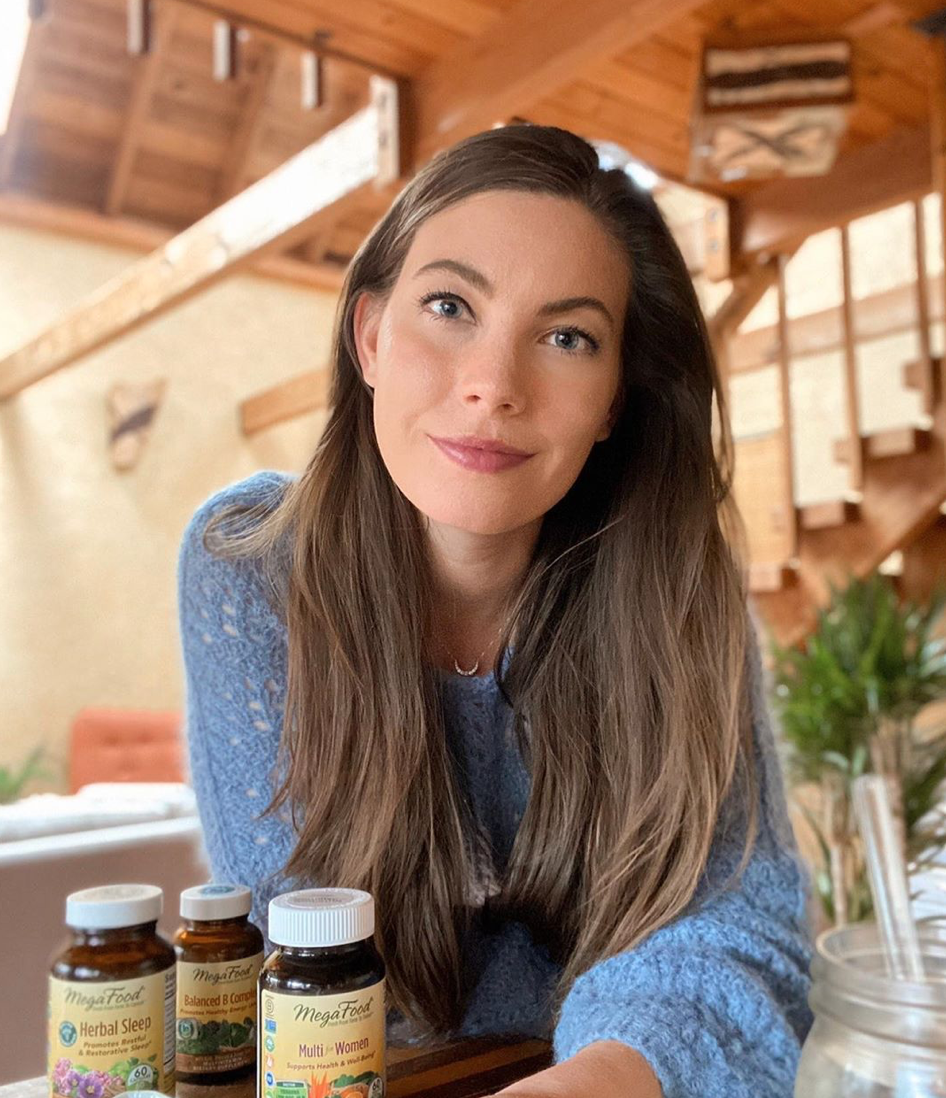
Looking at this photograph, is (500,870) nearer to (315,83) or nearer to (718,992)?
(718,992)

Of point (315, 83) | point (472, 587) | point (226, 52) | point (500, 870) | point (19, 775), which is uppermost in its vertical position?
point (226, 52)

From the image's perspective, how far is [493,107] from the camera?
254cm

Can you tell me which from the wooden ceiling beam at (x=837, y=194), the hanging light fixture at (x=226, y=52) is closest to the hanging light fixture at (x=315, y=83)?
the hanging light fixture at (x=226, y=52)

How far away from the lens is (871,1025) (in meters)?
0.46

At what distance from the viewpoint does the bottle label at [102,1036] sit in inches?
23.0

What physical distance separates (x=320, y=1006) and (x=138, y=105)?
17.6 feet

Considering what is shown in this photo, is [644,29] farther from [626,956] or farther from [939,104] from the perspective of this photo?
[626,956]

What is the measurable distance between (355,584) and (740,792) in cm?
39

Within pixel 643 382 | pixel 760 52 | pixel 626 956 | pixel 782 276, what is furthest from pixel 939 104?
pixel 626 956

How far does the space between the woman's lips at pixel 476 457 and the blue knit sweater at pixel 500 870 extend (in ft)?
0.73

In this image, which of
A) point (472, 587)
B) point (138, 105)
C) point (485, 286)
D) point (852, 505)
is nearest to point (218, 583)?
point (472, 587)

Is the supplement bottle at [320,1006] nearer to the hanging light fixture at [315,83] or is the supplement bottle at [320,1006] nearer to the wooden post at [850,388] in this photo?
the hanging light fixture at [315,83]

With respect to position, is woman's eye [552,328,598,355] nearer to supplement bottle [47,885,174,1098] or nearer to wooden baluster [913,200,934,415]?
supplement bottle [47,885,174,1098]

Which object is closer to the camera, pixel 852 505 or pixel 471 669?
pixel 471 669
